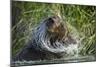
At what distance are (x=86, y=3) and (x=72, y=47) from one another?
56 centimetres

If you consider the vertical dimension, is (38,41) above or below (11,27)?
below

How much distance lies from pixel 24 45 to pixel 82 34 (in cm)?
70

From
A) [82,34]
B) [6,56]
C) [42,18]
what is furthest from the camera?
[82,34]

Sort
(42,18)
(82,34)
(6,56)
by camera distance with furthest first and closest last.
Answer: (82,34)
(42,18)
(6,56)

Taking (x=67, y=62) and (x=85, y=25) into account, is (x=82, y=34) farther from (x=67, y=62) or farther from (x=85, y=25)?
(x=67, y=62)

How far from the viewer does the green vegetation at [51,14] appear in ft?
6.61

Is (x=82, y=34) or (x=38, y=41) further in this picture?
(x=82, y=34)

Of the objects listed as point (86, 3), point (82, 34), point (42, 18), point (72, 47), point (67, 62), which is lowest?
point (67, 62)

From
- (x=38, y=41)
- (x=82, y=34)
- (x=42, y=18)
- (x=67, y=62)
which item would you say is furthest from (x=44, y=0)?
(x=67, y=62)

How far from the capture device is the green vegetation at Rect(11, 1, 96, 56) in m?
2.01

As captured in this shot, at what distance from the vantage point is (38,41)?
82.4 inches

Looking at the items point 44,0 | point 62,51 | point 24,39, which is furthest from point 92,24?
point 24,39

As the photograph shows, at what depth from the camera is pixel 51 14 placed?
7.03 ft

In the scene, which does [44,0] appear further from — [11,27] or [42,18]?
[11,27]
